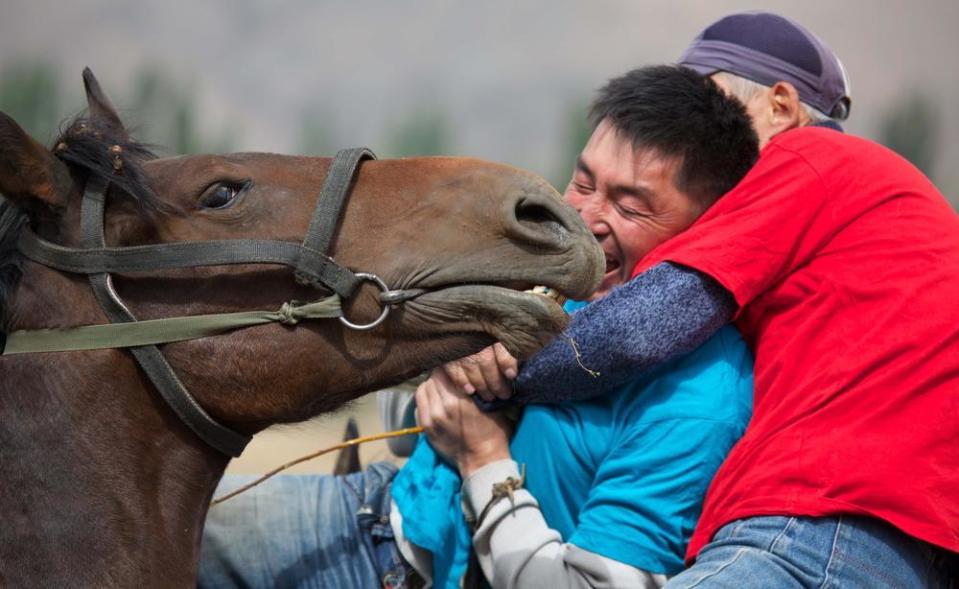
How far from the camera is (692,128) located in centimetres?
271

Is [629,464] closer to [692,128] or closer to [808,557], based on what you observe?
[808,557]

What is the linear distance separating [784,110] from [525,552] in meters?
1.56

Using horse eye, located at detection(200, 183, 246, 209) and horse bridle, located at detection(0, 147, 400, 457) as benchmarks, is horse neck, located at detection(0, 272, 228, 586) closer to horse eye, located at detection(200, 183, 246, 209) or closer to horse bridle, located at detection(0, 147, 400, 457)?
horse bridle, located at detection(0, 147, 400, 457)

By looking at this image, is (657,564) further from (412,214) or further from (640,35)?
(640,35)

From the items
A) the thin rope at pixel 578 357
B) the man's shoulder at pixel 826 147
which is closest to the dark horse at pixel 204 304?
the thin rope at pixel 578 357

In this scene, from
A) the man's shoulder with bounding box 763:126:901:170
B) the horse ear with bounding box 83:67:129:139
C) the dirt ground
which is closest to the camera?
the horse ear with bounding box 83:67:129:139

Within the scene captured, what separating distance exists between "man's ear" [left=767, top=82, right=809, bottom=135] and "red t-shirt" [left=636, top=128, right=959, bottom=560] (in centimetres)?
36

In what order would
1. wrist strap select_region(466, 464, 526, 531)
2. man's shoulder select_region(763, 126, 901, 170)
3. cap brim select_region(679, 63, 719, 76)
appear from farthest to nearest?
cap brim select_region(679, 63, 719, 76) < wrist strap select_region(466, 464, 526, 531) < man's shoulder select_region(763, 126, 901, 170)

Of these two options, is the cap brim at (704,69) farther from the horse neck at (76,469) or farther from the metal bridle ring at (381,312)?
the horse neck at (76,469)

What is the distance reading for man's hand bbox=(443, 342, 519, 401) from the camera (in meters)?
2.59

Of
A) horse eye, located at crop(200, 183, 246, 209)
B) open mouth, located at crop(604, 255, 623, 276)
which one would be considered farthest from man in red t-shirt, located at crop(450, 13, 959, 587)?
horse eye, located at crop(200, 183, 246, 209)

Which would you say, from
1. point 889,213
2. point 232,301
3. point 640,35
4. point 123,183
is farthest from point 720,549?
point 640,35

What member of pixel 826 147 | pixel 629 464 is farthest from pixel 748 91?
pixel 629 464

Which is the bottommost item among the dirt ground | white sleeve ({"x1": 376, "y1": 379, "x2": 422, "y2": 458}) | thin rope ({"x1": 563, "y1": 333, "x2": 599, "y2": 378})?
the dirt ground
